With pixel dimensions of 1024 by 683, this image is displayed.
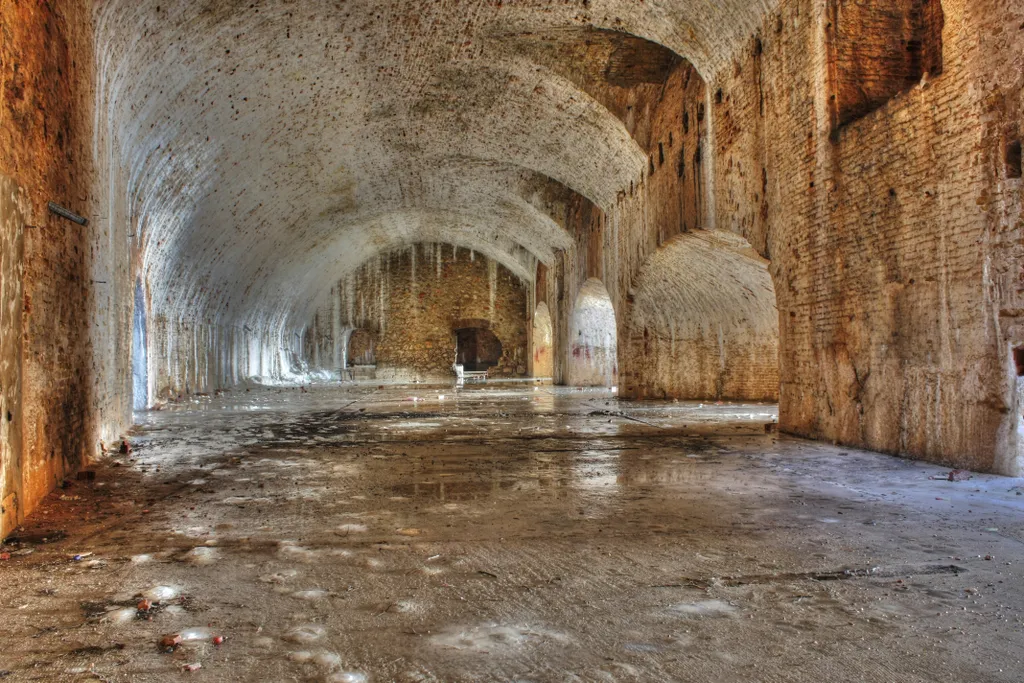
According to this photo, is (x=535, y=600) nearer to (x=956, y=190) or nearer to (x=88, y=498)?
(x=88, y=498)

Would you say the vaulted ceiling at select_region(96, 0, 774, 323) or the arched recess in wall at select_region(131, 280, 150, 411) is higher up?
the vaulted ceiling at select_region(96, 0, 774, 323)

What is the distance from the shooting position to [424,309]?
965 inches

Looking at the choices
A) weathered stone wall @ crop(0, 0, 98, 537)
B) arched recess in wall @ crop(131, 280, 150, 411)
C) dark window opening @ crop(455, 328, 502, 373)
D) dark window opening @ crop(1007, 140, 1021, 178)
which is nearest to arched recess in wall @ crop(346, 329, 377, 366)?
dark window opening @ crop(455, 328, 502, 373)

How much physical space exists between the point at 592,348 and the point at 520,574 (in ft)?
45.5

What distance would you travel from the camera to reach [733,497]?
345 centimetres

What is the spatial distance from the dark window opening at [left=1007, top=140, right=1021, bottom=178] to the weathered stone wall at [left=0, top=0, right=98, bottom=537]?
4927 mm

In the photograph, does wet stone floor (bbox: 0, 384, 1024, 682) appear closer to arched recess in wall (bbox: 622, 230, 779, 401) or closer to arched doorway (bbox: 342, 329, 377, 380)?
arched recess in wall (bbox: 622, 230, 779, 401)

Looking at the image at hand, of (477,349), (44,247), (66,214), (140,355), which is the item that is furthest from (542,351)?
(44,247)

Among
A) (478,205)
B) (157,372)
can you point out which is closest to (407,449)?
(157,372)

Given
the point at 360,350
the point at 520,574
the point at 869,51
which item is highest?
the point at 869,51

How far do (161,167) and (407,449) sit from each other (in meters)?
5.44

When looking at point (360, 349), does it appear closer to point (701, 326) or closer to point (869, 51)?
point (701, 326)

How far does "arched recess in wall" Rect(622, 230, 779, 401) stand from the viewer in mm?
9461

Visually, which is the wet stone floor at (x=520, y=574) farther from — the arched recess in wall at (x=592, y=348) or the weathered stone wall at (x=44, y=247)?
the arched recess in wall at (x=592, y=348)
